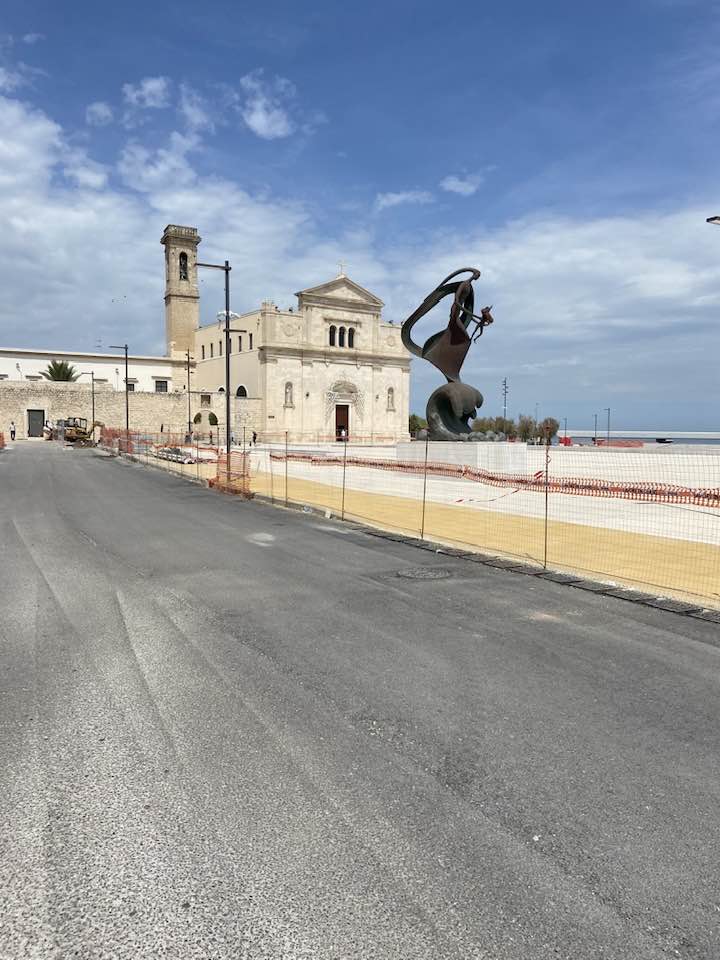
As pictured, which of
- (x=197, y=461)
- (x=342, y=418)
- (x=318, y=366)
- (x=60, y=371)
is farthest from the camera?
(x=60, y=371)

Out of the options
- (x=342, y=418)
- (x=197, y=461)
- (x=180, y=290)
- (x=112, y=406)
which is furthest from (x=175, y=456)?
(x=180, y=290)

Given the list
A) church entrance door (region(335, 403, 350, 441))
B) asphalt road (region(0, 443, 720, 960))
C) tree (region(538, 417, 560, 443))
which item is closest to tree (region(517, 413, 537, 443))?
tree (region(538, 417, 560, 443))

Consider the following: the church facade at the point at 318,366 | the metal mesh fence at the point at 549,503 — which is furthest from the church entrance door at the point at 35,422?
the metal mesh fence at the point at 549,503

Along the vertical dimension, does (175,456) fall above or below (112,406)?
below

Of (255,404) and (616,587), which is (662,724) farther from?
(255,404)

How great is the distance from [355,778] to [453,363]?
29.1 metres

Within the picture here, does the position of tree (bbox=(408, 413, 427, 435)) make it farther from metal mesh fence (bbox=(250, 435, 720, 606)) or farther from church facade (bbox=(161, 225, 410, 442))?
metal mesh fence (bbox=(250, 435, 720, 606))

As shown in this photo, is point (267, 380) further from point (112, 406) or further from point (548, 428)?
point (548, 428)

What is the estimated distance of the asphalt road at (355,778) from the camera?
2.59 m

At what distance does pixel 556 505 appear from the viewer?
17.0 metres

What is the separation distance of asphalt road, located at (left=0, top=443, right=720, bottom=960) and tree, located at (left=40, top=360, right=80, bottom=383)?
8073 centimetres

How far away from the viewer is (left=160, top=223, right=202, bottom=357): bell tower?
8781 cm

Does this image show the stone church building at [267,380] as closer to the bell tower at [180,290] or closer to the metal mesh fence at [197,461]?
the bell tower at [180,290]

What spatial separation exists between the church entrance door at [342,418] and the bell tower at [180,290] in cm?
2569
